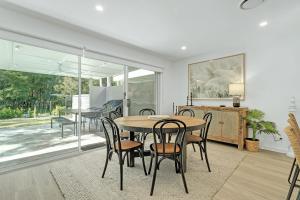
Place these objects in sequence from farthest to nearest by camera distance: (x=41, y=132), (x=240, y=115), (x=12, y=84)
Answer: (x=240, y=115) → (x=41, y=132) → (x=12, y=84)

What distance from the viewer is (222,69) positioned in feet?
14.0

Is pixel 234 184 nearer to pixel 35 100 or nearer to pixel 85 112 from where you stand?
pixel 85 112

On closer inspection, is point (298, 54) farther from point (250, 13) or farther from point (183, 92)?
point (183, 92)

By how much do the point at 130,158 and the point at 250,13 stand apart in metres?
3.08

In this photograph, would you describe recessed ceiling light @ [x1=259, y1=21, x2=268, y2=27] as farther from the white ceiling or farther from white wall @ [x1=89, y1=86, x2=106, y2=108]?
white wall @ [x1=89, y1=86, x2=106, y2=108]

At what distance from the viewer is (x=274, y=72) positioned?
348 centimetres

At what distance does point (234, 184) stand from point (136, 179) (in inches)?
52.5

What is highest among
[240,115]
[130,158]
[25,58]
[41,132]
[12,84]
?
[25,58]

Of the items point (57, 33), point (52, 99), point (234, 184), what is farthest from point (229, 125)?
point (57, 33)

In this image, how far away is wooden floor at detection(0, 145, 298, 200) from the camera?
187 centimetres

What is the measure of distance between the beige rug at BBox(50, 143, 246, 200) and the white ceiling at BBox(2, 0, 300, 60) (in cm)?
252

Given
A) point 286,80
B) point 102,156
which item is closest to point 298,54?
point 286,80

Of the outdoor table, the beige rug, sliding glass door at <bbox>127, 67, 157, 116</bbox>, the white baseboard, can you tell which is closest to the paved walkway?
the outdoor table

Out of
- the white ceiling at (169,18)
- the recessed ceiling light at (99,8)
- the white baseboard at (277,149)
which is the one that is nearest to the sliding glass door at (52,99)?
the white ceiling at (169,18)
